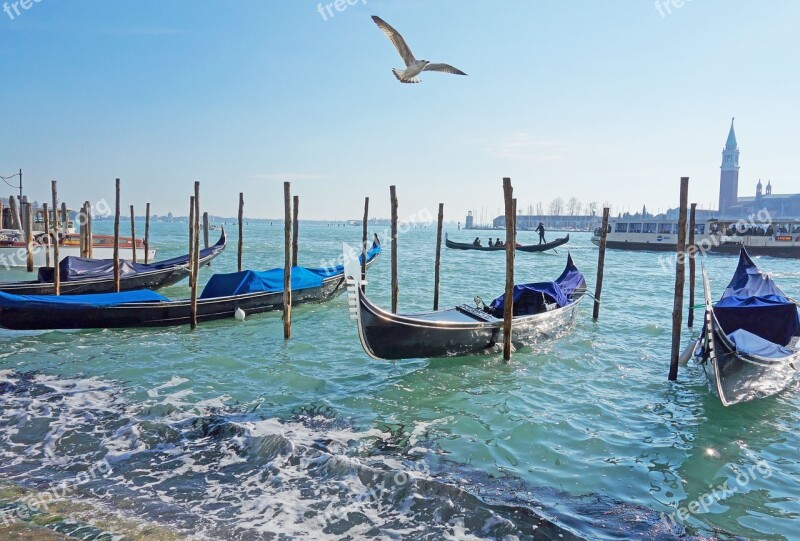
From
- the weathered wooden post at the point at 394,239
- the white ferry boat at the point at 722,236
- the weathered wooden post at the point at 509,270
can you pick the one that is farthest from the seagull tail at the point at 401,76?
the white ferry boat at the point at 722,236

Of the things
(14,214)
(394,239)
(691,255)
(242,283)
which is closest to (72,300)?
(242,283)

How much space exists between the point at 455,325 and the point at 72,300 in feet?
19.9

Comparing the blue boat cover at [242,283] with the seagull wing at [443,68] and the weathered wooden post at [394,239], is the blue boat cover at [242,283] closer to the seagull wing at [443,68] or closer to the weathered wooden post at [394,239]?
the weathered wooden post at [394,239]

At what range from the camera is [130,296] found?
941cm

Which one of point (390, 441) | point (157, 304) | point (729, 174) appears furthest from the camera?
point (729, 174)

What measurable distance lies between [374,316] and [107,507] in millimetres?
3477

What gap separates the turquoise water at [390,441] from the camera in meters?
3.87

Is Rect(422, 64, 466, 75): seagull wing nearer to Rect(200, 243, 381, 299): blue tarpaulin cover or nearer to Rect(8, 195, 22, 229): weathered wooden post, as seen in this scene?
Rect(200, 243, 381, 299): blue tarpaulin cover

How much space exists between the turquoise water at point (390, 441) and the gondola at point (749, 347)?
26 cm

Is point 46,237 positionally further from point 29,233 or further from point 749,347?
point 749,347

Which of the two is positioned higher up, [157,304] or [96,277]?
[96,277]

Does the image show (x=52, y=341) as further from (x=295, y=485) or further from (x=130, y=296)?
(x=295, y=485)

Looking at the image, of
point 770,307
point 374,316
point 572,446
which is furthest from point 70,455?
point 770,307

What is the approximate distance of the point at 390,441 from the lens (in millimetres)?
5094
